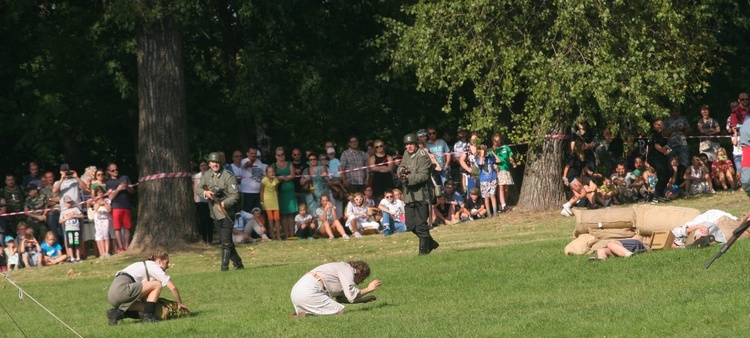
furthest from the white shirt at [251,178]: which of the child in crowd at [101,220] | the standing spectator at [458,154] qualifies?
the standing spectator at [458,154]

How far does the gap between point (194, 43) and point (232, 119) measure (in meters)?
2.56

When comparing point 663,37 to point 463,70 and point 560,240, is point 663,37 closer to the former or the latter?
point 463,70

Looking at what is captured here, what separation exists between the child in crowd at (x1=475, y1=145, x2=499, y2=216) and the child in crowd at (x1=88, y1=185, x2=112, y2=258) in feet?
26.4

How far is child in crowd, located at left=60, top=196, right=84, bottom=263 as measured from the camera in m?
26.6

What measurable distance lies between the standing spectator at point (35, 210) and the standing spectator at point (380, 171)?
23.5 feet

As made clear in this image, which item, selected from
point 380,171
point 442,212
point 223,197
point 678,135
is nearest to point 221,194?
point 223,197

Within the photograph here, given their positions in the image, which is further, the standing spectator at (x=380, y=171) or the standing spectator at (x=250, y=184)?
the standing spectator at (x=380, y=171)

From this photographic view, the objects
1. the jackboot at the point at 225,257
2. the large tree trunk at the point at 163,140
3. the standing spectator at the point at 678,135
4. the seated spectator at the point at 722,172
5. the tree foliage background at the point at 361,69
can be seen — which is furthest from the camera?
the standing spectator at the point at 678,135

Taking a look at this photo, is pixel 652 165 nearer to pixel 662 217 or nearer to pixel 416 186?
pixel 416 186

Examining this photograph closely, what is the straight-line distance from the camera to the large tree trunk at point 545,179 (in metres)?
29.5

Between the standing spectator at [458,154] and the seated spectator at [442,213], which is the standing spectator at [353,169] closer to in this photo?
the seated spectator at [442,213]

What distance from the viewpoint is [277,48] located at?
34.4 metres

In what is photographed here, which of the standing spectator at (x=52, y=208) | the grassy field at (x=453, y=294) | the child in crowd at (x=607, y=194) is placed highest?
the standing spectator at (x=52, y=208)

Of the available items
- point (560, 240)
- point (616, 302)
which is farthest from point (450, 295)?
point (560, 240)
